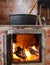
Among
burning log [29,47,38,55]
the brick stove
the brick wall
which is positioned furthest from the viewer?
the brick wall

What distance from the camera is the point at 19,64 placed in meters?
2.48

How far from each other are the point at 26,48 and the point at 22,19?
1.22ft

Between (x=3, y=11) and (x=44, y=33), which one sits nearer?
(x=44, y=33)

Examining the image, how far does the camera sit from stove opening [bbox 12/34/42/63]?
8.29ft

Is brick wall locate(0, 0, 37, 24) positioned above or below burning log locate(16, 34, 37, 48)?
above

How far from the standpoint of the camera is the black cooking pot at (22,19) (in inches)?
99.0

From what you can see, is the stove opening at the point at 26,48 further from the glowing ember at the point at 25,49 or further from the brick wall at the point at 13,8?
the brick wall at the point at 13,8

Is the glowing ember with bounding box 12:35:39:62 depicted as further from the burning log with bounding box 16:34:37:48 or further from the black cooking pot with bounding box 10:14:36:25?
the black cooking pot with bounding box 10:14:36:25

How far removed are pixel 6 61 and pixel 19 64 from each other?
16 centimetres

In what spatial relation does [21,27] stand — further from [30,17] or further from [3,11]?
[3,11]

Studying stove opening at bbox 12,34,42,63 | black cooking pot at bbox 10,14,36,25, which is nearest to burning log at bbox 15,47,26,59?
stove opening at bbox 12,34,42,63

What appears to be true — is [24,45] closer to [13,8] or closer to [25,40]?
[25,40]

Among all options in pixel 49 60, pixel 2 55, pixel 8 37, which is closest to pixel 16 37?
pixel 8 37

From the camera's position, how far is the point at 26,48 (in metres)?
2.54
